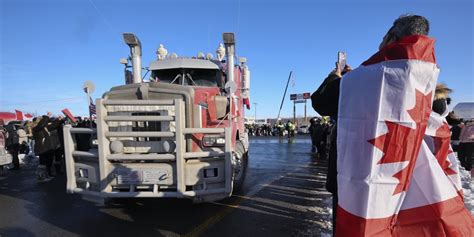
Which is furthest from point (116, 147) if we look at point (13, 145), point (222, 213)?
point (13, 145)

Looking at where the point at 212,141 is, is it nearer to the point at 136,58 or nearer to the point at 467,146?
the point at 136,58

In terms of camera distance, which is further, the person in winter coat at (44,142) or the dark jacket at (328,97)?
the person in winter coat at (44,142)

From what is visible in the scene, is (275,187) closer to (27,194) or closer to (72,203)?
(72,203)

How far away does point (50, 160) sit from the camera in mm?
8438

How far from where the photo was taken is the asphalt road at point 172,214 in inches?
160

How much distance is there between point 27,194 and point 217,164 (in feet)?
15.7

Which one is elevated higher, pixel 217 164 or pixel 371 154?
pixel 371 154

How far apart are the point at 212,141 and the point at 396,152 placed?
3.08m

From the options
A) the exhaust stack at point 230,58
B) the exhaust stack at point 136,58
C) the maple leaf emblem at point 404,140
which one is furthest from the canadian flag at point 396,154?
the exhaust stack at point 136,58

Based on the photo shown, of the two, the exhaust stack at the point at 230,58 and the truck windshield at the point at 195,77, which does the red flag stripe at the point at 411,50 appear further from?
the truck windshield at the point at 195,77

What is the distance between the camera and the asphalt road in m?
4.07

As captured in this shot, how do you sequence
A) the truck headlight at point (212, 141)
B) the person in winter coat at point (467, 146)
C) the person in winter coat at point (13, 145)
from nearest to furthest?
1. the truck headlight at point (212, 141)
2. the person in winter coat at point (467, 146)
3. the person in winter coat at point (13, 145)

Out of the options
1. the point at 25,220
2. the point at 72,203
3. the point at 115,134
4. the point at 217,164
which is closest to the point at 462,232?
the point at 217,164

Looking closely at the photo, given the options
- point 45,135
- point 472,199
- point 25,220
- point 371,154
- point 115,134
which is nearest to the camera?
point 371,154
